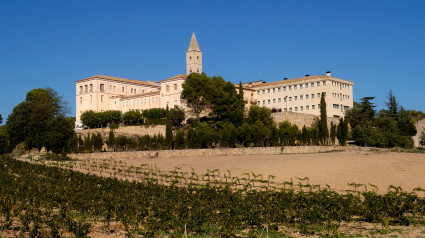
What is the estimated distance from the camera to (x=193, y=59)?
70.1 metres

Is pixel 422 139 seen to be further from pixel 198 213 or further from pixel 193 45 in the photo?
pixel 198 213

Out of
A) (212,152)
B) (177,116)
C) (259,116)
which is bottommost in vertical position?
(212,152)

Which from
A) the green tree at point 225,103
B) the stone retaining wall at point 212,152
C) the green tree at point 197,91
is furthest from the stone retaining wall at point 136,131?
the stone retaining wall at point 212,152

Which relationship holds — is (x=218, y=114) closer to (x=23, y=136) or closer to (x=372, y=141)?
(x=372, y=141)

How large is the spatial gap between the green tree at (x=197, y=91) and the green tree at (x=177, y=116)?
2297mm

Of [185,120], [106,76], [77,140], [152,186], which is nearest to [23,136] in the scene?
[77,140]

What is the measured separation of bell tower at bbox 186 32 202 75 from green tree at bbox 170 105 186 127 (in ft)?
54.6

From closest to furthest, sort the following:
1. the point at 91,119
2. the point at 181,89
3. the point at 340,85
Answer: the point at 340,85 → the point at 181,89 → the point at 91,119

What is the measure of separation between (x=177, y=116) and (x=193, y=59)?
1919 centimetres

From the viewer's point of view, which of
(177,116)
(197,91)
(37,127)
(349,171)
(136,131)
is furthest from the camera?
(136,131)

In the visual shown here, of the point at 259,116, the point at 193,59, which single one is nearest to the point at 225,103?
the point at 259,116

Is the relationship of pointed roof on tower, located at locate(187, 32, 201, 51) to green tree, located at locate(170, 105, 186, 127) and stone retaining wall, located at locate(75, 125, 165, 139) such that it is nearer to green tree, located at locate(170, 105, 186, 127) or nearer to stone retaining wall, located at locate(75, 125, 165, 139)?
green tree, located at locate(170, 105, 186, 127)

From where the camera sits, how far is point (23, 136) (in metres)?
49.6

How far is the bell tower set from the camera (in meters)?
70.1
